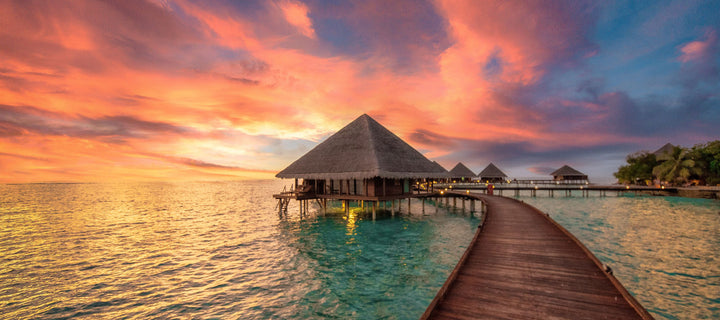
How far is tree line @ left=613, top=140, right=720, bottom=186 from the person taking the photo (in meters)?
42.2

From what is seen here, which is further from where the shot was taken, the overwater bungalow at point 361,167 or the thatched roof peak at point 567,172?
the thatched roof peak at point 567,172

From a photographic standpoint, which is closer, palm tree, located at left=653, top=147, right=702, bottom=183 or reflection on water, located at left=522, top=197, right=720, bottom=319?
reflection on water, located at left=522, top=197, right=720, bottom=319

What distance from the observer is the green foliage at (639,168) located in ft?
176

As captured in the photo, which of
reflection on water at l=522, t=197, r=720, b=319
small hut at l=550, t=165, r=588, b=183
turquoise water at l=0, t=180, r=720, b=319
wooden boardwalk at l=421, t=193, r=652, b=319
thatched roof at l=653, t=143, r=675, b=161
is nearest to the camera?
wooden boardwalk at l=421, t=193, r=652, b=319

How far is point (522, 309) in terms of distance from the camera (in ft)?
17.1

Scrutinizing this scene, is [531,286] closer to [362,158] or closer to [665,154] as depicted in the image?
[362,158]

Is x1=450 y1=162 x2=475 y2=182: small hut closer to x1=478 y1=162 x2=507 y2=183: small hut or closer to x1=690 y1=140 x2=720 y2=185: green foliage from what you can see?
x1=478 y1=162 x2=507 y2=183: small hut

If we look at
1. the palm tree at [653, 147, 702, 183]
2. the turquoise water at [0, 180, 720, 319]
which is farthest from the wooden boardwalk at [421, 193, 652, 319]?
the palm tree at [653, 147, 702, 183]

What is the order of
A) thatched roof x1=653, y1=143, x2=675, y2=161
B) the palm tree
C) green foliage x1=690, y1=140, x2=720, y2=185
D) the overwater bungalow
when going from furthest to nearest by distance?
1. thatched roof x1=653, y1=143, x2=675, y2=161
2. the palm tree
3. green foliage x1=690, y1=140, x2=720, y2=185
4. the overwater bungalow

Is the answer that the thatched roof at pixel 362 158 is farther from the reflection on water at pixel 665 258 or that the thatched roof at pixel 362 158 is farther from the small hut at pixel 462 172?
the small hut at pixel 462 172

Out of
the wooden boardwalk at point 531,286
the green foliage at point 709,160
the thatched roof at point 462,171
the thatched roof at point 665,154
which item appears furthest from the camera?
the thatched roof at point 462,171

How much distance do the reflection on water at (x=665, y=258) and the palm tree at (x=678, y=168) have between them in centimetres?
3082

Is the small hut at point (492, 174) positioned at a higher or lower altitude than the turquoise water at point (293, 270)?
higher

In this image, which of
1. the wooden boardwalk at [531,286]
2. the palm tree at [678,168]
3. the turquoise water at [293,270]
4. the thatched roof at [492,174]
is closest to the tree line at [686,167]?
A: the palm tree at [678,168]
